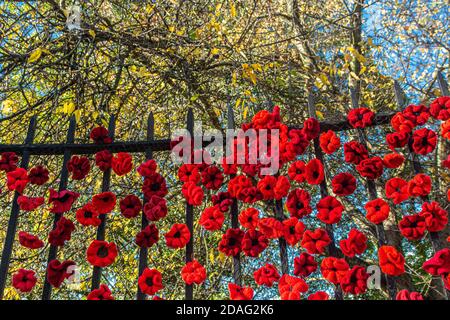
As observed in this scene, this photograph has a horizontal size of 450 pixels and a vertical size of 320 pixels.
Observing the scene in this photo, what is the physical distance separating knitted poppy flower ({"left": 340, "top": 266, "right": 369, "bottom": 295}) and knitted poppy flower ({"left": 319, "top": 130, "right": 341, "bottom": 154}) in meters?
0.64

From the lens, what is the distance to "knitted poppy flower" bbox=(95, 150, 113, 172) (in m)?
2.50

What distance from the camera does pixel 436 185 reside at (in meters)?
4.20

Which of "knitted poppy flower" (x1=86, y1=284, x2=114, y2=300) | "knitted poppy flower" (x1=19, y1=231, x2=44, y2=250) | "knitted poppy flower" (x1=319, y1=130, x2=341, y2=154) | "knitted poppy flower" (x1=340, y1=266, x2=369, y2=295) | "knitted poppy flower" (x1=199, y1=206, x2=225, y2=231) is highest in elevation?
"knitted poppy flower" (x1=319, y1=130, x2=341, y2=154)

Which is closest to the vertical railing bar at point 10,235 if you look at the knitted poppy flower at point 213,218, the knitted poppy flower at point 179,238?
the knitted poppy flower at point 179,238

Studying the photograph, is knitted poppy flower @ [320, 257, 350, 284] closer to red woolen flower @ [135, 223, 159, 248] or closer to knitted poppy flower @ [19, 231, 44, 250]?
red woolen flower @ [135, 223, 159, 248]

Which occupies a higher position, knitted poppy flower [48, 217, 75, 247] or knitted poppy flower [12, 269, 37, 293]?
knitted poppy flower [48, 217, 75, 247]

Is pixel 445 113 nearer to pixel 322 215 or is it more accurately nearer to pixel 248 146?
pixel 322 215

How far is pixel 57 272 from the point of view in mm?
2225

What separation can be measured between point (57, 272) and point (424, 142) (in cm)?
Answer: 193

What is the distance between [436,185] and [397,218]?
1.95ft

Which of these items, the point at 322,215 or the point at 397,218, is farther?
the point at 397,218

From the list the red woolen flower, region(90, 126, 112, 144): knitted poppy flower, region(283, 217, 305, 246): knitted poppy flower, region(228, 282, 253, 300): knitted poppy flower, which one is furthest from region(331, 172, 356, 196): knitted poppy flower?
region(90, 126, 112, 144): knitted poppy flower
